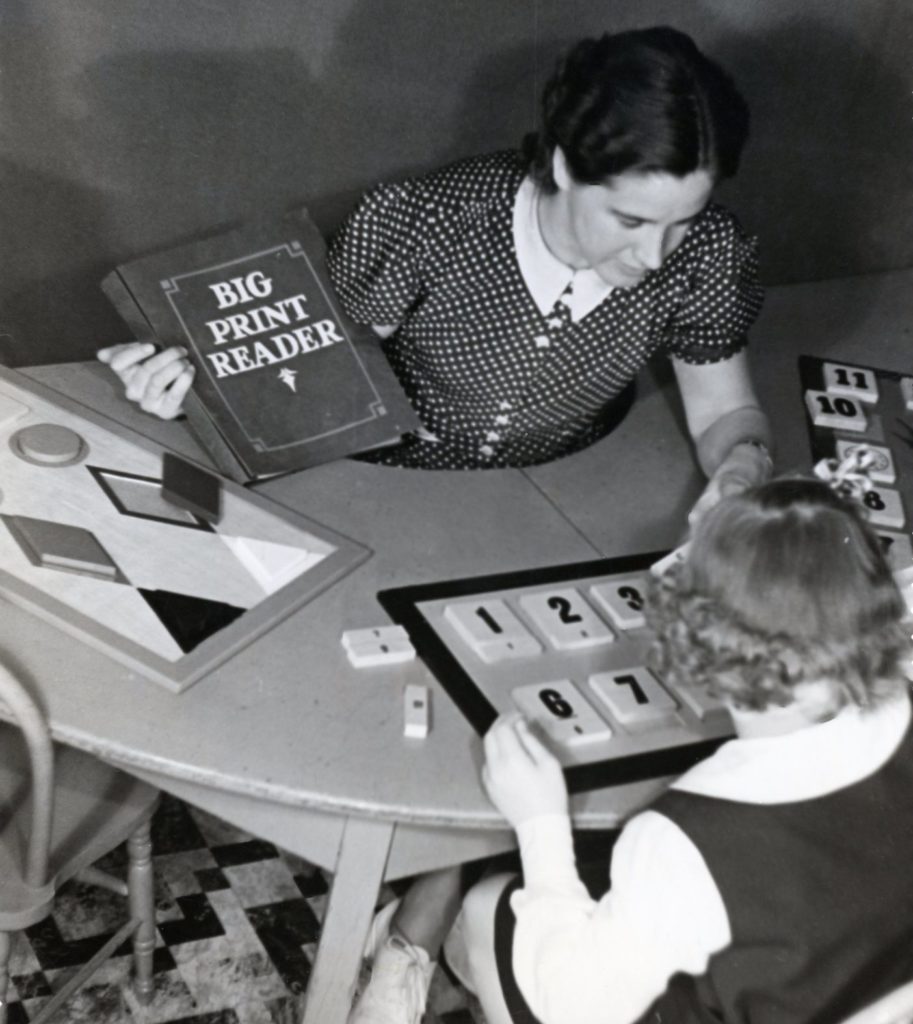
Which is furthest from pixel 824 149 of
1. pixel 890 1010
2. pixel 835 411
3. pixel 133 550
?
pixel 890 1010

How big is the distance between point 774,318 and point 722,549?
1326 millimetres

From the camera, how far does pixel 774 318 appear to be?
2.57m

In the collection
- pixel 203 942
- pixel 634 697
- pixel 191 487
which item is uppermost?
pixel 191 487

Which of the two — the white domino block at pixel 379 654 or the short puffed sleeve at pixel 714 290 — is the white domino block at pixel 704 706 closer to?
the white domino block at pixel 379 654

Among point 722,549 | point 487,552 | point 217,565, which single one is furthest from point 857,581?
point 217,565

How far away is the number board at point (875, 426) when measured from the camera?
204 centimetres

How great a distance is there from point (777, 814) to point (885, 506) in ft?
2.78

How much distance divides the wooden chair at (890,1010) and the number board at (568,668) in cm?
38

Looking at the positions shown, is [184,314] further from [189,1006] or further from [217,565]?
[189,1006]

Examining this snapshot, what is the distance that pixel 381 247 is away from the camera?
1.99 meters

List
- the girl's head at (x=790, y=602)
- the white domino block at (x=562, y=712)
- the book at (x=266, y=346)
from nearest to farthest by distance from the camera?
the girl's head at (x=790, y=602), the white domino block at (x=562, y=712), the book at (x=266, y=346)

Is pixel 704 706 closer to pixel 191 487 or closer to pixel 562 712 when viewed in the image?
pixel 562 712

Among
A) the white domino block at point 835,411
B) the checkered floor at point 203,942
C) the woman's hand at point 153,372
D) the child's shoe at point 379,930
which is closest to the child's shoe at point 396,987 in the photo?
the child's shoe at point 379,930

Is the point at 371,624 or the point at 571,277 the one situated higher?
the point at 571,277
